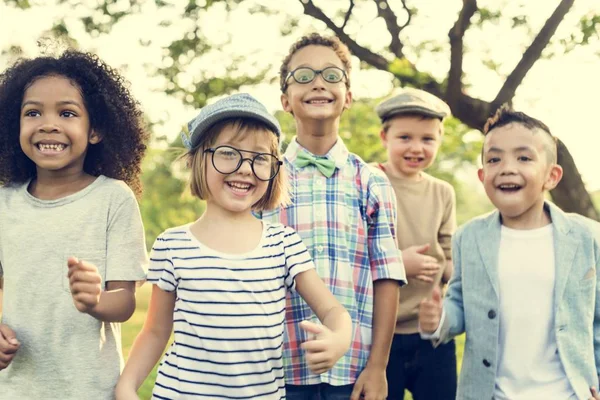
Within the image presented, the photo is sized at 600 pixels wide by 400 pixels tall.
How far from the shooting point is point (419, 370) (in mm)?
3375

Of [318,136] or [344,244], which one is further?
[318,136]

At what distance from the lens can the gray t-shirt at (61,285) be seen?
2.48 metres

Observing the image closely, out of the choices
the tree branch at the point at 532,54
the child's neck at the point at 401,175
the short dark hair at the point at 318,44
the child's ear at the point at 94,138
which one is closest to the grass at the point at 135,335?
the tree branch at the point at 532,54

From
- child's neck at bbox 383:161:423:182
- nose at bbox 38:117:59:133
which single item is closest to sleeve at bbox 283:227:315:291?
nose at bbox 38:117:59:133

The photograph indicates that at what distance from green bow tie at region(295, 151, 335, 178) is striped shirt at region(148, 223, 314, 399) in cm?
55

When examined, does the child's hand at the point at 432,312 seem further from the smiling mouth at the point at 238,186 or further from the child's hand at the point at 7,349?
the child's hand at the point at 7,349

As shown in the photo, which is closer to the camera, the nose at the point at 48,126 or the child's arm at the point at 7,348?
the child's arm at the point at 7,348

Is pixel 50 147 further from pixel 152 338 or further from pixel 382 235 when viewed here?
pixel 382 235

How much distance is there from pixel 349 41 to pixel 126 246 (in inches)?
164

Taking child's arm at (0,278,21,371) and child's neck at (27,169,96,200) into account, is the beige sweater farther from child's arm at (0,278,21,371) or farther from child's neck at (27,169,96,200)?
child's arm at (0,278,21,371)

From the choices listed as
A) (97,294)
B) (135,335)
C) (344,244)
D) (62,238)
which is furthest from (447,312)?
(135,335)

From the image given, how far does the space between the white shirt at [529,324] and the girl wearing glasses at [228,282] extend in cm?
81

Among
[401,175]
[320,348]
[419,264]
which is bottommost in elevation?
[320,348]

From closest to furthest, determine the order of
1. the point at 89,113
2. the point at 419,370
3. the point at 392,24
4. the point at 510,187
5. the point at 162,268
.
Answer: the point at 162,268, the point at 89,113, the point at 510,187, the point at 419,370, the point at 392,24
